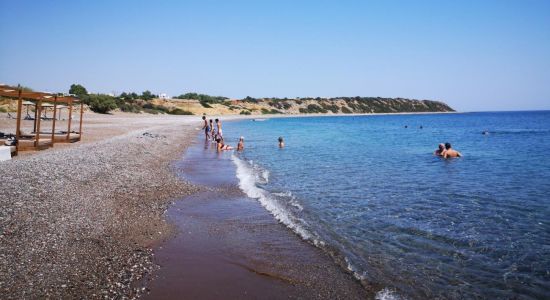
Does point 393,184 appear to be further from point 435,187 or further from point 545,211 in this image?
point 545,211

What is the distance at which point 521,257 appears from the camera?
636cm

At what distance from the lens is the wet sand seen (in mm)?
5094

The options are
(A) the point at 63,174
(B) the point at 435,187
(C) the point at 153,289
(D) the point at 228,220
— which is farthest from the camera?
(B) the point at 435,187

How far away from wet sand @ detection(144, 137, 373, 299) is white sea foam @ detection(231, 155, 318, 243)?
204 mm

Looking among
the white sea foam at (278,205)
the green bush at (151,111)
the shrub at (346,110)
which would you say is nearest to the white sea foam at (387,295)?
the white sea foam at (278,205)

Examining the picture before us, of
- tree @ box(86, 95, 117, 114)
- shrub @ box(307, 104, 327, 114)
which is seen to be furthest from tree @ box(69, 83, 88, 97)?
shrub @ box(307, 104, 327, 114)

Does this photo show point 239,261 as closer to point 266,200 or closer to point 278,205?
point 278,205

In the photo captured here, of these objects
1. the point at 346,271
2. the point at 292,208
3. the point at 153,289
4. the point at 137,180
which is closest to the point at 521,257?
the point at 346,271

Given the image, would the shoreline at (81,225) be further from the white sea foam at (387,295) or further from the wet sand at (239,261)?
the white sea foam at (387,295)

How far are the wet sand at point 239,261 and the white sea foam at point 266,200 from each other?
20cm

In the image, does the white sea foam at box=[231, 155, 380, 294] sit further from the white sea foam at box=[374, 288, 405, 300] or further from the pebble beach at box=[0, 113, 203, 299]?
the pebble beach at box=[0, 113, 203, 299]

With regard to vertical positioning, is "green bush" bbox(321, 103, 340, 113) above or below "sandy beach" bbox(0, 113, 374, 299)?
above

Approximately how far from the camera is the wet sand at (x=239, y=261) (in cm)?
509

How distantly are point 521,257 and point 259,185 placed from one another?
7.60 metres
